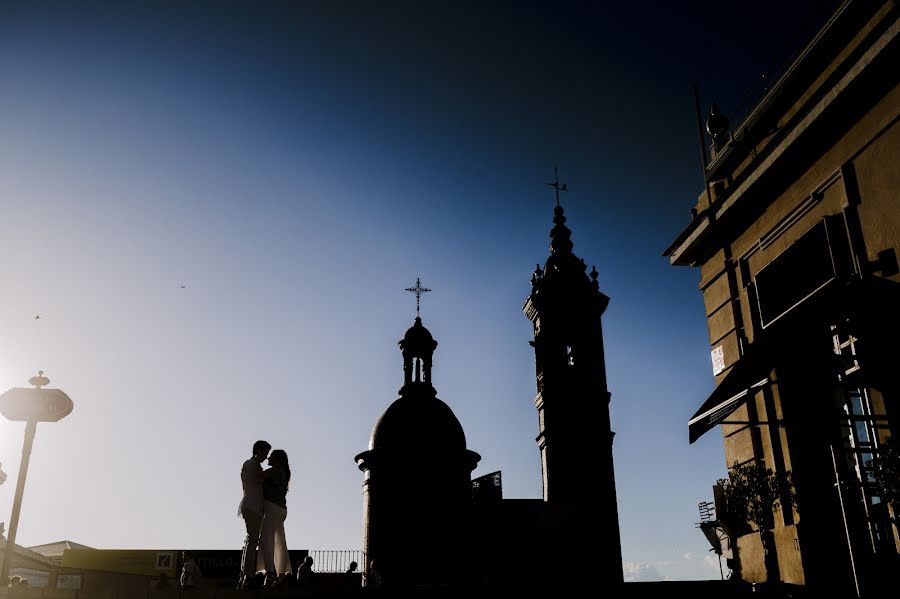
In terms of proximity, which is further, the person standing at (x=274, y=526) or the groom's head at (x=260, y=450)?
the groom's head at (x=260, y=450)

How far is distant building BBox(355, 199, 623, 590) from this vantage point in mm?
31422

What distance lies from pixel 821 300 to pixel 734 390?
7.88ft

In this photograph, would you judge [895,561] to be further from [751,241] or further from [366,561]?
[366,561]

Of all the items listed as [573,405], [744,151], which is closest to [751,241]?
[744,151]

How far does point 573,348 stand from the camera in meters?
34.1

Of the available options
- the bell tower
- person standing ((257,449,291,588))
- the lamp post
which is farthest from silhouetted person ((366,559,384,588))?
the lamp post

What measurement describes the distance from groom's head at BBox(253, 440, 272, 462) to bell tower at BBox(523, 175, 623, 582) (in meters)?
23.5

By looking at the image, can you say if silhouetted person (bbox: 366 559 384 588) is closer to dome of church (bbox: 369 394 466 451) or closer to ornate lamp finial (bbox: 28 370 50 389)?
dome of church (bbox: 369 394 466 451)

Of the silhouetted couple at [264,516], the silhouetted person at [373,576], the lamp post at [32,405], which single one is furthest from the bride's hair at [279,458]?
the silhouetted person at [373,576]

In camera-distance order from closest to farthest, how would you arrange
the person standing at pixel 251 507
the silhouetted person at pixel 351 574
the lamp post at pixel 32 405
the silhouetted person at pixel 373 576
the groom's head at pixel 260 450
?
the person standing at pixel 251 507
the groom's head at pixel 260 450
the lamp post at pixel 32 405
the silhouetted person at pixel 373 576
the silhouetted person at pixel 351 574

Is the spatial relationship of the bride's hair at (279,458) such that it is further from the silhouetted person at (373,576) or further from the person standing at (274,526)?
the silhouetted person at (373,576)

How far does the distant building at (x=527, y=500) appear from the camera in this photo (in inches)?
1237

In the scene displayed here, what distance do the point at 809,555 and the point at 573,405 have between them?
867 inches

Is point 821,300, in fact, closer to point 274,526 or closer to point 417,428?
point 274,526
